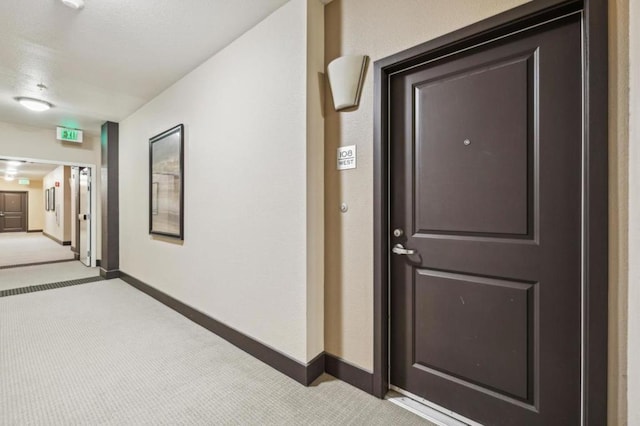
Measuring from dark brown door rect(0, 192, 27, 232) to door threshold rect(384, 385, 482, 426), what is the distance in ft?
63.0

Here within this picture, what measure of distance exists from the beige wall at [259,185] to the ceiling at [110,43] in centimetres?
18

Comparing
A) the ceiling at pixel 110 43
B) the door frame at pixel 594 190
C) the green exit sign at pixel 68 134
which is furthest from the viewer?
the green exit sign at pixel 68 134

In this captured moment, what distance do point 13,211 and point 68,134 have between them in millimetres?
13371

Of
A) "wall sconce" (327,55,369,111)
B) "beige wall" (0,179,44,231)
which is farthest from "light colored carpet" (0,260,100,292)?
"beige wall" (0,179,44,231)

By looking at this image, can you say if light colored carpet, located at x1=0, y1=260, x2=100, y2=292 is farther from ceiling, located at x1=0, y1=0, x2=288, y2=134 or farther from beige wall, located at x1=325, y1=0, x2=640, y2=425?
beige wall, located at x1=325, y1=0, x2=640, y2=425

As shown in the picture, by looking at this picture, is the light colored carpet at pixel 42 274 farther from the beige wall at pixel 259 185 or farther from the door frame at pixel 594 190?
the door frame at pixel 594 190

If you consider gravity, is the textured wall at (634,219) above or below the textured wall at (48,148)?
below

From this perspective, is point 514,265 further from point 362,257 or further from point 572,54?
point 572,54

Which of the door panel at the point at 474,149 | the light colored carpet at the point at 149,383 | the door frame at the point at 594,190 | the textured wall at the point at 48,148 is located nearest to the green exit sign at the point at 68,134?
the textured wall at the point at 48,148

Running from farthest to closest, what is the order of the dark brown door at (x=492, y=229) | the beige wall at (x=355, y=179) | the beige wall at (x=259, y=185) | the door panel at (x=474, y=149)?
the beige wall at (x=259, y=185) < the beige wall at (x=355, y=179) < the door panel at (x=474, y=149) < the dark brown door at (x=492, y=229)

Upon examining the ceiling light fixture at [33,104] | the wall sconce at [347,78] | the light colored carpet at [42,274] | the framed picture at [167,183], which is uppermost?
the ceiling light fixture at [33,104]

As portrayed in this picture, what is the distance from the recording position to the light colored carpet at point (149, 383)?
167 cm

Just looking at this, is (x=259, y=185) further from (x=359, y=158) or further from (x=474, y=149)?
(x=474, y=149)

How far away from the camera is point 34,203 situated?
14.1m
